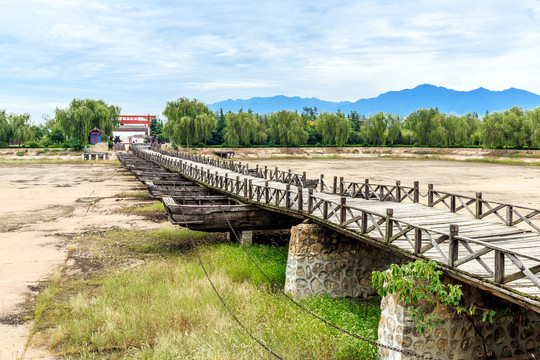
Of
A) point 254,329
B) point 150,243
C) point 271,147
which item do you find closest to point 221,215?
point 150,243

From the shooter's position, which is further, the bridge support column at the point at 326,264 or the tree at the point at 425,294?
the bridge support column at the point at 326,264

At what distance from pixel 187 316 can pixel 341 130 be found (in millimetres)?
83993

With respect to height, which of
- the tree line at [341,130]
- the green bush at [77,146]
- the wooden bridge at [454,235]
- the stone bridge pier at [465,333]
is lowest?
the stone bridge pier at [465,333]

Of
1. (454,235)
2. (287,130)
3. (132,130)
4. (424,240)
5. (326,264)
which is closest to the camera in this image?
(454,235)

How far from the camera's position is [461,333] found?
819 cm

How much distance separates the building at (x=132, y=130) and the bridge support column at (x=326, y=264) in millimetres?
123249

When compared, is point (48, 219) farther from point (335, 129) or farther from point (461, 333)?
point (335, 129)

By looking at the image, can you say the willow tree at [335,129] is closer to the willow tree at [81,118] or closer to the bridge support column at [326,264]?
the willow tree at [81,118]

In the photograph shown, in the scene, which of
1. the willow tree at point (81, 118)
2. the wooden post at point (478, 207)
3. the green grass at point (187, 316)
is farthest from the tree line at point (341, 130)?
the wooden post at point (478, 207)

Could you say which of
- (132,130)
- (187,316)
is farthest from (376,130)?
(187,316)

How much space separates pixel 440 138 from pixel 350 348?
289 feet

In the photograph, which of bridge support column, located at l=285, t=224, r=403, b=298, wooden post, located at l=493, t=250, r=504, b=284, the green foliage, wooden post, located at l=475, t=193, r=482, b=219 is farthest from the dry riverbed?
wooden post, located at l=475, t=193, r=482, b=219

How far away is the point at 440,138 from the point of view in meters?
89.9

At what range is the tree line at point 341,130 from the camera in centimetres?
7525
